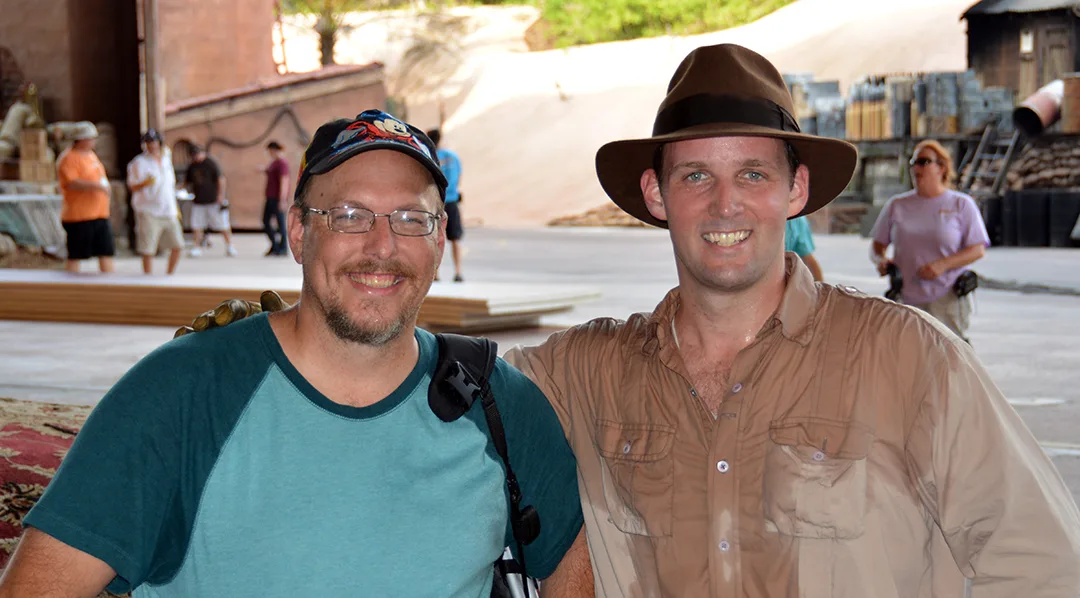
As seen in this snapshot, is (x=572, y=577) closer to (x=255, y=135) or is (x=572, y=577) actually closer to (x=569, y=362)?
(x=569, y=362)

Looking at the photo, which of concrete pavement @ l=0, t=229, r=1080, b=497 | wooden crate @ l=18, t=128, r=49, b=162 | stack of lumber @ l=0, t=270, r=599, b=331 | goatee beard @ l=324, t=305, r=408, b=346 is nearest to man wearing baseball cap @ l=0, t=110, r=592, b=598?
goatee beard @ l=324, t=305, r=408, b=346

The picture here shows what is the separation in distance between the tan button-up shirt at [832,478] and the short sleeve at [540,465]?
0.15 m

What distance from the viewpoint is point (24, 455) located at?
2.97m

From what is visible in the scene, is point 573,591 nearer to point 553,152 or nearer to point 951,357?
point 951,357

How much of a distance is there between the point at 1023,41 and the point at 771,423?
105 ft

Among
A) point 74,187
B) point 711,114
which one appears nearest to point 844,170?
point 711,114

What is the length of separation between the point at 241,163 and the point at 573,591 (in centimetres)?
2812

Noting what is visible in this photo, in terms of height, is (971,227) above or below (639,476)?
above

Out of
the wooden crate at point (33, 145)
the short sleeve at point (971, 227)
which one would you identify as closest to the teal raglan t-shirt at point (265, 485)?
the short sleeve at point (971, 227)

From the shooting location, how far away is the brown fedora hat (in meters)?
2.77

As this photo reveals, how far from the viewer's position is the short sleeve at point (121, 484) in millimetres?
2039

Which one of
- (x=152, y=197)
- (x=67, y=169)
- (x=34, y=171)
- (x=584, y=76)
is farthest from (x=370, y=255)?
(x=584, y=76)

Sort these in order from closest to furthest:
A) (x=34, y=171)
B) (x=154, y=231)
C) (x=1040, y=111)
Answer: (x=154, y=231) → (x=34, y=171) → (x=1040, y=111)

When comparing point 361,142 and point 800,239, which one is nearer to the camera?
point 361,142
